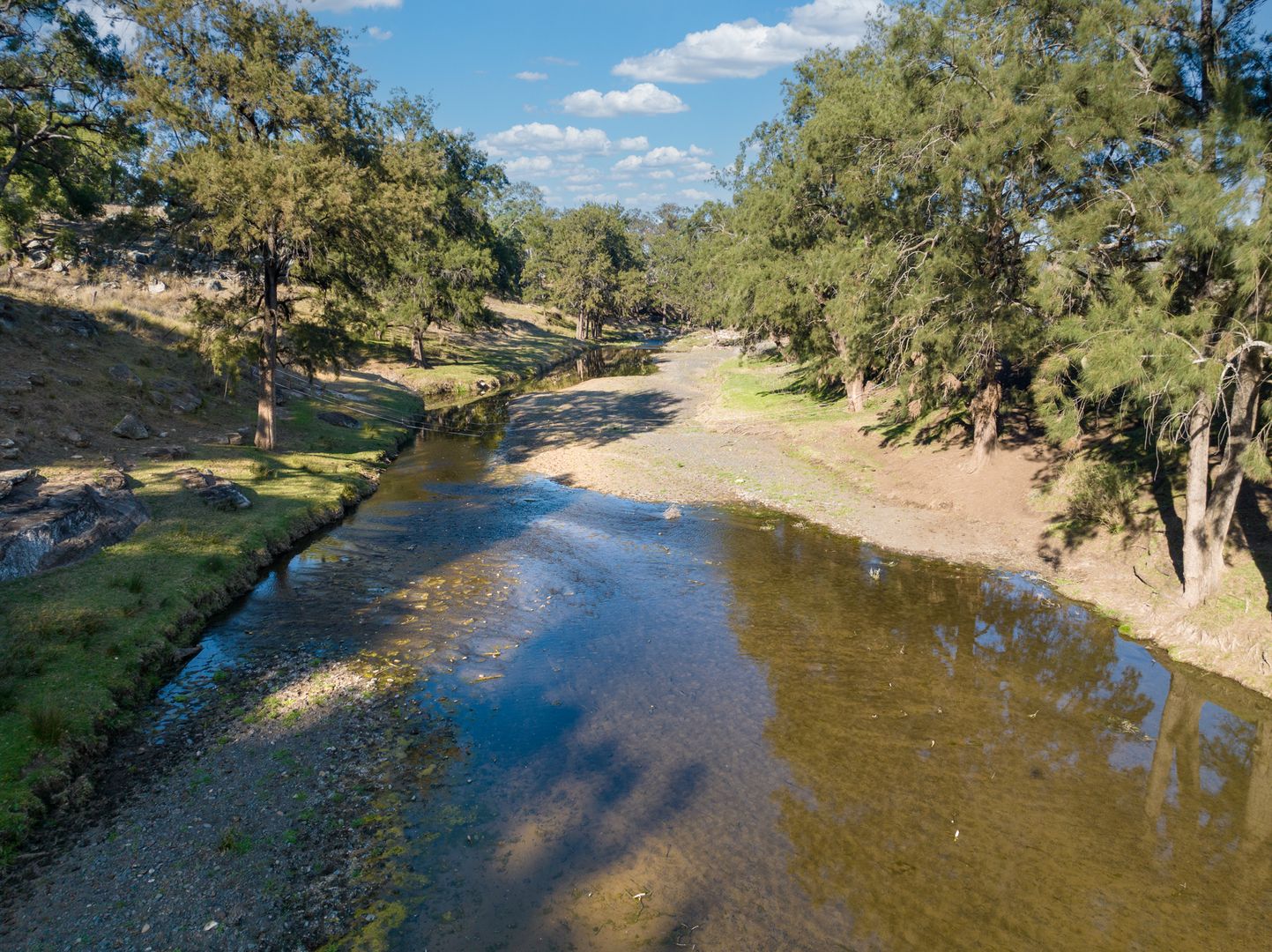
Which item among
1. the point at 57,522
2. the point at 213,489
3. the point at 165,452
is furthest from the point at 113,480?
the point at 165,452

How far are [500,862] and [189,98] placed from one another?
1124 inches

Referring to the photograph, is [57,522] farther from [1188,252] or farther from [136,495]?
[1188,252]

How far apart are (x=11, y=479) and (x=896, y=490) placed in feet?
91.7

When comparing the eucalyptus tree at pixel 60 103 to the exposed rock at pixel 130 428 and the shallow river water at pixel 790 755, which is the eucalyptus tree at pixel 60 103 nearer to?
the exposed rock at pixel 130 428

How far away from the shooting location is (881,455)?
32281 mm

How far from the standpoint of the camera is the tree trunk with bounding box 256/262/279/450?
28.9 metres

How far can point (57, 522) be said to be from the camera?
17.0 metres

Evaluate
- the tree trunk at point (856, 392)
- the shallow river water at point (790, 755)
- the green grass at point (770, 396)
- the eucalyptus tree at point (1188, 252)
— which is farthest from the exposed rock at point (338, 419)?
the eucalyptus tree at point (1188, 252)

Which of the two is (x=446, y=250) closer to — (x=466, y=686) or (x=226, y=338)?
(x=226, y=338)

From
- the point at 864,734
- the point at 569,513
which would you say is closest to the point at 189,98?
the point at 569,513

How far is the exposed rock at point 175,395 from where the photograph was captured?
29984mm

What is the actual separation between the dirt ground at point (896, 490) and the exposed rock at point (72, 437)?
17551 millimetres

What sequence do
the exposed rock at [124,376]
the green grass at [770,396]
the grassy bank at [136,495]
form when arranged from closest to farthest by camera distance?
the grassy bank at [136,495], the exposed rock at [124,376], the green grass at [770,396]

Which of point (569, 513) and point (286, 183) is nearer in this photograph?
point (286, 183)
